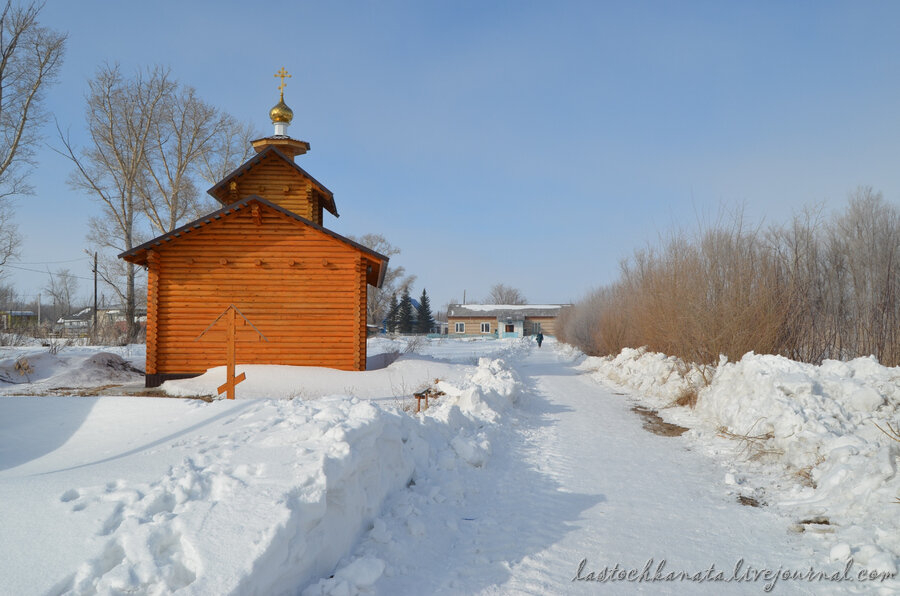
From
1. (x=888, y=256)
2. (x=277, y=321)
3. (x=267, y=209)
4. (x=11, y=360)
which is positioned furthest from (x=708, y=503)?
(x=11, y=360)

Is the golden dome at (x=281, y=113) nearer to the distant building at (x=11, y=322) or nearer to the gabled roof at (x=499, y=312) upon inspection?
the distant building at (x=11, y=322)

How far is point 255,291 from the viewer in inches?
579

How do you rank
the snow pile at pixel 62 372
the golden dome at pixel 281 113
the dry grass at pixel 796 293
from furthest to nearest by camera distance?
the golden dome at pixel 281 113 < the snow pile at pixel 62 372 < the dry grass at pixel 796 293

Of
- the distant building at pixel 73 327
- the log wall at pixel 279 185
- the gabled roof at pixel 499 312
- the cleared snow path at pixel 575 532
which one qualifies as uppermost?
the log wall at pixel 279 185

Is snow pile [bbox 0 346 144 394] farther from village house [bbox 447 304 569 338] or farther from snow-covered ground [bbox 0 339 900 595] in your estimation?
village house [bbox 447 304 569 338]

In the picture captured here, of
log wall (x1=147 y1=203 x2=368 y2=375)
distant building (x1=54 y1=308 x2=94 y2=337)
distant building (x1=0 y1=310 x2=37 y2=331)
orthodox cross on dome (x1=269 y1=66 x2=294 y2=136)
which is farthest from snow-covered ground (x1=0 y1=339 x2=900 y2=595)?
distant building (x1=54 y1=308 x2=94 y2=337)

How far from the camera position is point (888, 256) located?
11.3 meters

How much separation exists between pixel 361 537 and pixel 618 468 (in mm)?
4068

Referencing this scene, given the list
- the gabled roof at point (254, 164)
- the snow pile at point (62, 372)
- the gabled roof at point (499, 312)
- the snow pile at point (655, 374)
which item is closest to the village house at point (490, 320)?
the gabled roof at point (499, 312)

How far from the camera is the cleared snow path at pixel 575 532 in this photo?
405 cm

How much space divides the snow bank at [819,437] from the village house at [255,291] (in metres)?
8.67

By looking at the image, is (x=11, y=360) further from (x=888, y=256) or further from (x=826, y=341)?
(x=888, y=256)

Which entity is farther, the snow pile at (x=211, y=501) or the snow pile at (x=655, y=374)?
the snow pile at (x=655, y=374)

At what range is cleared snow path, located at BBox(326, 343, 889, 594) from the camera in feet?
13.3
